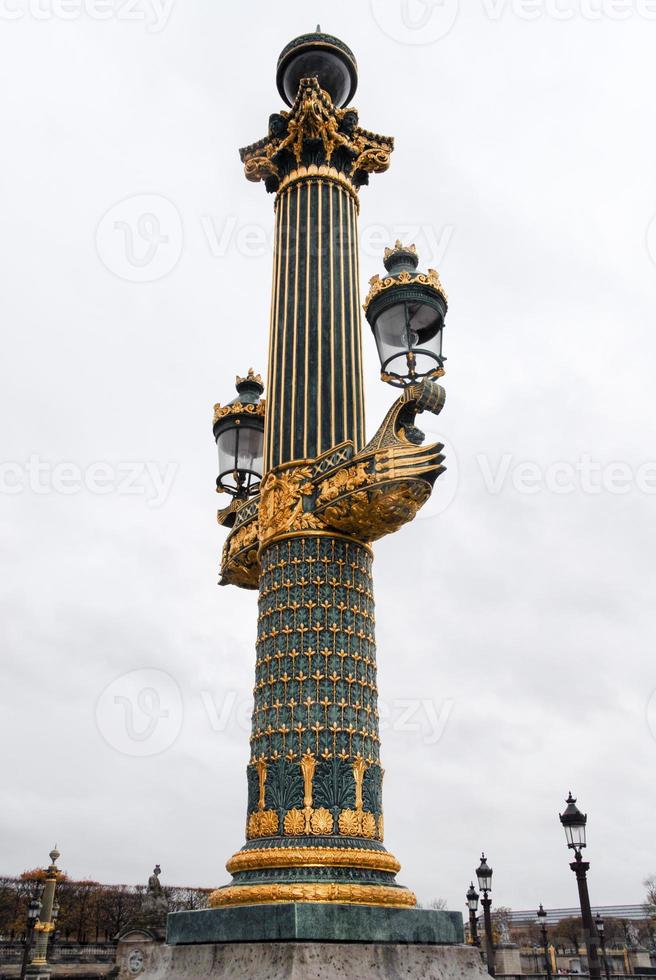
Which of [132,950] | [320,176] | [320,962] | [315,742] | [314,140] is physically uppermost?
[314,140]

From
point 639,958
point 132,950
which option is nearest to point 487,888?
point 132,950

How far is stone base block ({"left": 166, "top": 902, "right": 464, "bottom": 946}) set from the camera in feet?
24.2

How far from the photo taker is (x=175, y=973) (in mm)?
7988

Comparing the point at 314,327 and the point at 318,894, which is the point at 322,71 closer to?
the point at 314,327

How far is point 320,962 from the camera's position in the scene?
705 centimetres

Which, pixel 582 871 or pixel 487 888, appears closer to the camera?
pixel 582 871

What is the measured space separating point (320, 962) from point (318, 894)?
2.35 ft

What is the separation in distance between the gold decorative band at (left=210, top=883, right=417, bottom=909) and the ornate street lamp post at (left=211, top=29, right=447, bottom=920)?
0.01 metres

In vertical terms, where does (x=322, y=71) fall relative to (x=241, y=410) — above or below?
above

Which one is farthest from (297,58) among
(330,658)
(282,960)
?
(282,960)

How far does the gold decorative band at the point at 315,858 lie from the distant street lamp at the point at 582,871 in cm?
715

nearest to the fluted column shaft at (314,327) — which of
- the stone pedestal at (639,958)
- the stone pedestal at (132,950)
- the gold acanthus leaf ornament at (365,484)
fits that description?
the gold acanthus leaf ornament at (365,484)

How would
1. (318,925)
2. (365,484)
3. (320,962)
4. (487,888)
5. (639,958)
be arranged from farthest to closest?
1. (639,958)
2. (487,888)
3. (365,484)
4. (318,925)
5. (320,962)

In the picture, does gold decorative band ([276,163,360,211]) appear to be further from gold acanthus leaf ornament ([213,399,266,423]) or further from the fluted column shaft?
gold acanthus leaf ornament ([213,399,266,423])
